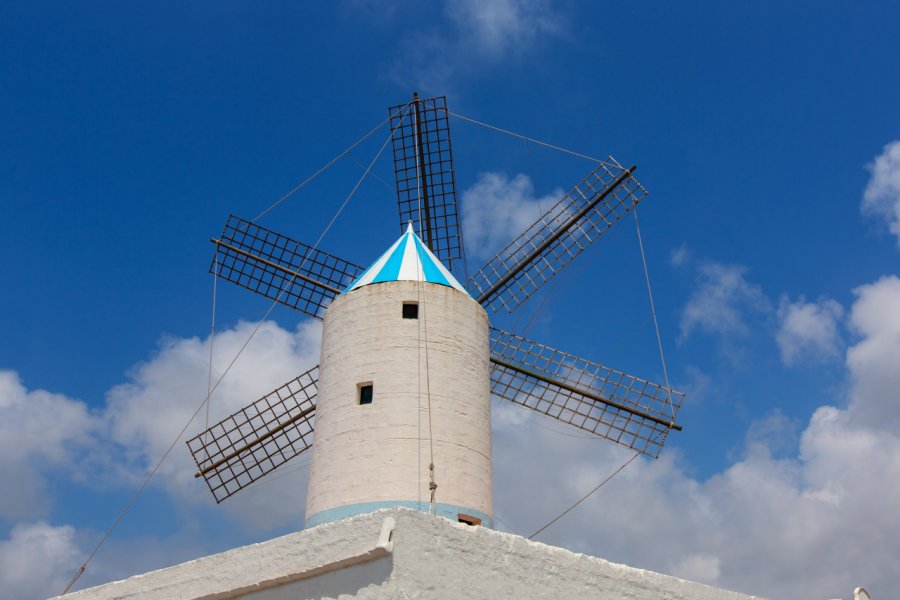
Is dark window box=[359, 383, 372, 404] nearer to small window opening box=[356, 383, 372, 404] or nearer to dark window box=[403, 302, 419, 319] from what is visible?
small window opening box=[356, 383, 372, 404]

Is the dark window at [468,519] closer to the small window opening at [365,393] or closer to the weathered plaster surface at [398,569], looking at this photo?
the small window opening at [365,393]

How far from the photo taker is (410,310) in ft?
32.1

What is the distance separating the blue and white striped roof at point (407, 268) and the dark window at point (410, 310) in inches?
15.0

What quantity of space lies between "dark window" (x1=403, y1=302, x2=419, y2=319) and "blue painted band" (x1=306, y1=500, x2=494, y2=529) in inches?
84.5

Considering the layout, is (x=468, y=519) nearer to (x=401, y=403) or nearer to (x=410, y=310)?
(x=401, y=403)

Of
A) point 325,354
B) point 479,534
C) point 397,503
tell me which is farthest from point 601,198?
point 479,534

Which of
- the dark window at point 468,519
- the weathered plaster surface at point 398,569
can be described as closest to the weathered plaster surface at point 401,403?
the dark window at point 468,519

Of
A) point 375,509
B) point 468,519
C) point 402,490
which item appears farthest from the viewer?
point 468,519

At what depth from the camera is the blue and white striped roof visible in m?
10.2

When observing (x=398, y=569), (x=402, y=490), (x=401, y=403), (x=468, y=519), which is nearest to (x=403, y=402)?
(x=401, y=403)

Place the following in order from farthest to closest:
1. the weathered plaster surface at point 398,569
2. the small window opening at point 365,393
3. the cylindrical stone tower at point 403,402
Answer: the small window opening at point 365,393 → the cylindrical stone tower at point 403,402 → the weathered plaster surface at point 398,569

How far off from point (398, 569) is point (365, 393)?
124 inches

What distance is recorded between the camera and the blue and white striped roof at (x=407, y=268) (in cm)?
1017

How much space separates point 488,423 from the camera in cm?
975
